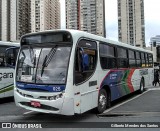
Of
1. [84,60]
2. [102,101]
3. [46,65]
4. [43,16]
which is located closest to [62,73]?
[46,65]

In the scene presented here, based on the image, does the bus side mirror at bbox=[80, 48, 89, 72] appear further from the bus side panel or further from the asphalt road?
the asphalt road

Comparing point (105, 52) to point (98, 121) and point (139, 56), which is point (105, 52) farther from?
point (139, 56)

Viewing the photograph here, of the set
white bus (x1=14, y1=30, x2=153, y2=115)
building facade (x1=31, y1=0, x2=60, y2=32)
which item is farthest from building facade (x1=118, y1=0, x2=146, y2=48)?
white bus (x1=14, y1=30, x2=153, y2=115)

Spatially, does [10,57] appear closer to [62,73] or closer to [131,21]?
[62,73]

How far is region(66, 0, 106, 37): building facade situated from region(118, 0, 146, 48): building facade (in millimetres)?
4309

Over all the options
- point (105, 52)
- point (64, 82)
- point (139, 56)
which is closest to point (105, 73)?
point (105, 52)

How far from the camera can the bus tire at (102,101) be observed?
9383mm

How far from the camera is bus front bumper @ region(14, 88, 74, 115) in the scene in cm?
747

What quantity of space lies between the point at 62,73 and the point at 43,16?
273 feet

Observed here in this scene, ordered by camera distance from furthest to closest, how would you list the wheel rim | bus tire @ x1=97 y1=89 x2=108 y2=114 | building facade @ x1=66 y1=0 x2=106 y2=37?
building facade @ x1=66 y1=0 x2=106 y2=37
the wheel rim
bus tire @ x1=97 y1=89 x2=108 y2=114

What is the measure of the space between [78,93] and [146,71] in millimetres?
10169

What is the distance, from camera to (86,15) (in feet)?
198

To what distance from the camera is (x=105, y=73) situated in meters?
10.0

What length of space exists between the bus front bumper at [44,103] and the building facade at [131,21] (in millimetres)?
51854
